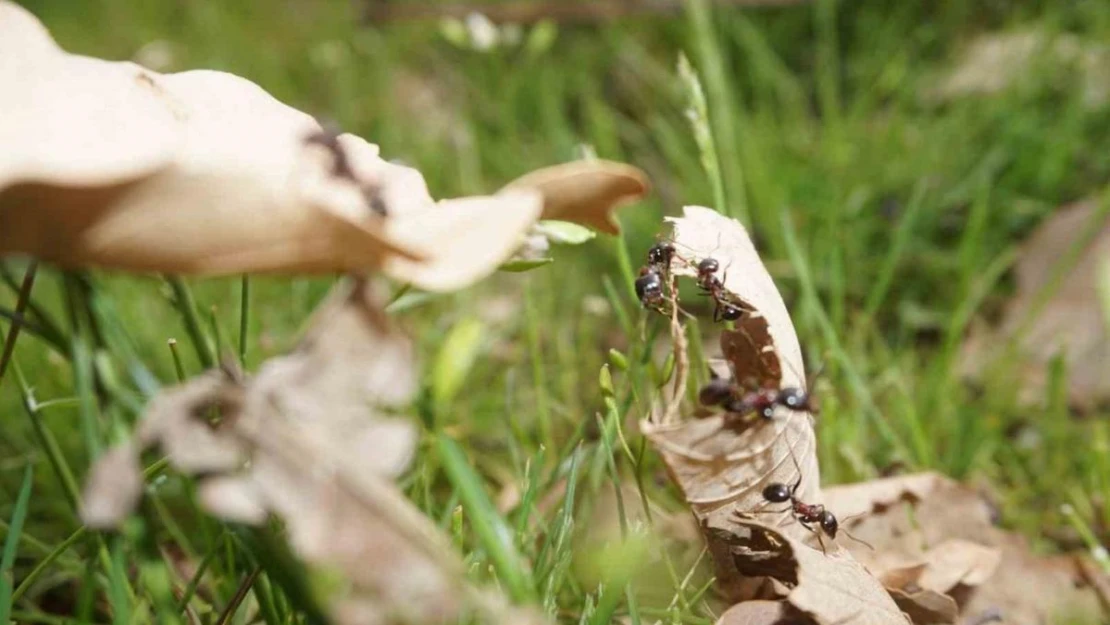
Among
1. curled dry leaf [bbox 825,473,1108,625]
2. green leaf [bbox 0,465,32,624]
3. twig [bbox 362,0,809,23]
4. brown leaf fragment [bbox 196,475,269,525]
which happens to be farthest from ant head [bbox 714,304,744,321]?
twig [bbox 362,0,809,23]

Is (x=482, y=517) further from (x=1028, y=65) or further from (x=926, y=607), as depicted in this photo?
(x=1028, y=65)

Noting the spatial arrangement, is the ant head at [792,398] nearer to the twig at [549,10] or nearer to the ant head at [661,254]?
the ant head at [661,254]

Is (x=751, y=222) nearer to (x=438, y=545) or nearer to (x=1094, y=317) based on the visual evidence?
(x=1094, y=317)

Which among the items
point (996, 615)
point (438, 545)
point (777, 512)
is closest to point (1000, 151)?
point (996, 615)

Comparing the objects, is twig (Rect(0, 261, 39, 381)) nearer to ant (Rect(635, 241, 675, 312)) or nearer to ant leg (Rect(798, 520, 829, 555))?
ant (Rect(635, 241, 675, 312))

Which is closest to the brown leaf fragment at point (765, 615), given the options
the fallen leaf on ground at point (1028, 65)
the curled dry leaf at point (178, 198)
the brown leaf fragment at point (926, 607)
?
the brown leaf fragment at point (926, 607)
